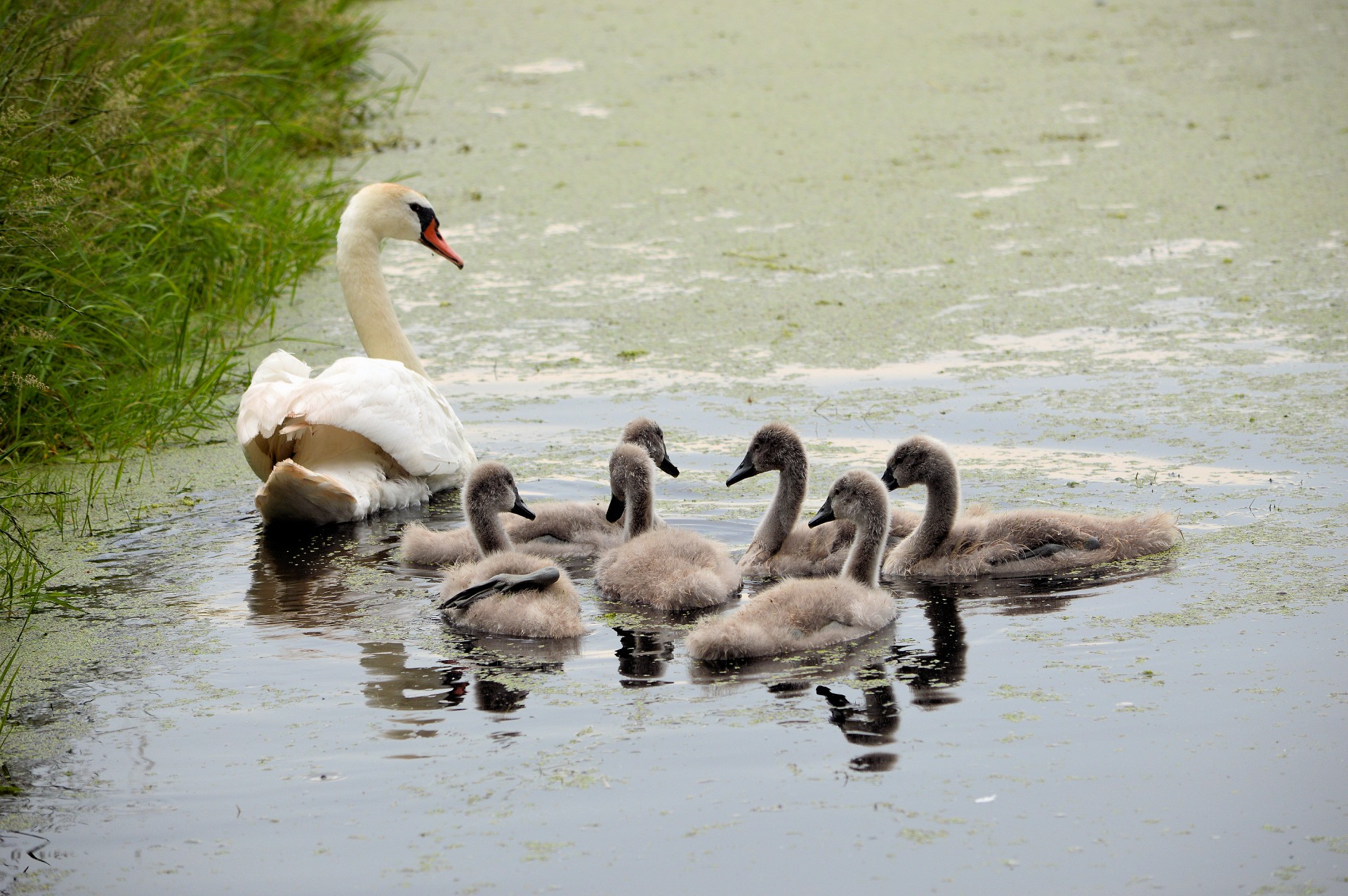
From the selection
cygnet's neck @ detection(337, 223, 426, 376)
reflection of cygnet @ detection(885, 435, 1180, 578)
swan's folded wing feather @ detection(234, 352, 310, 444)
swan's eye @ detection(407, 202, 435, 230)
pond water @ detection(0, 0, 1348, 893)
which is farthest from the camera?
swan's eye @ detection(407, 202, 435, 230)

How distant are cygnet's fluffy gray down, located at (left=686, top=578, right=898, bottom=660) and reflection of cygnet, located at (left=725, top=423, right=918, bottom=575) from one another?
2.05 ft

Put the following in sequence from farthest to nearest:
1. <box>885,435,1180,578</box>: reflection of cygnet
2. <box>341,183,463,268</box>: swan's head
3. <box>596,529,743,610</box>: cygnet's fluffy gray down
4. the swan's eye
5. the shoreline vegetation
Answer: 1. the swan's eye
2. <box>341,183,463,268</box>: swan's head
3. the shoreline vegetation
4. <box>885,435,1180,578</box>: reflection of cygnet
5. <box>596,529,743,610</box>: cygnet's fluffy gray down

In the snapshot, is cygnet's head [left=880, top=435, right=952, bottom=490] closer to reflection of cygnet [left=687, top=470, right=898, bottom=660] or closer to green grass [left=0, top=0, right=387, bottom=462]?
reflection of cygnet [left=687, top=470, right=898, bottom=660]

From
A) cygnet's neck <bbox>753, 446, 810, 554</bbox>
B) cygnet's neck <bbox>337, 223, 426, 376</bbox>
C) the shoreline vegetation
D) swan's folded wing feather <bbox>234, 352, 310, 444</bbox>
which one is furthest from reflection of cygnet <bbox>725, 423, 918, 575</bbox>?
the shoreline vegetation

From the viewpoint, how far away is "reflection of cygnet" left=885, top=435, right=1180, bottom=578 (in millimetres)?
4359

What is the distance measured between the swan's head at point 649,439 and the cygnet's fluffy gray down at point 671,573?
A: 20.5 inches

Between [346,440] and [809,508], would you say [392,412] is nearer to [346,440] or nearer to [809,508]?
[346,440]

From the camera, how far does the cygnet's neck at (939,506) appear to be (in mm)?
4480

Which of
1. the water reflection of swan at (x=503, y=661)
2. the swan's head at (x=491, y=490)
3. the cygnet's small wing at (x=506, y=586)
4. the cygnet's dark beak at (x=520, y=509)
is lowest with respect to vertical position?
the water reflection of swan at (x=503, y=661)

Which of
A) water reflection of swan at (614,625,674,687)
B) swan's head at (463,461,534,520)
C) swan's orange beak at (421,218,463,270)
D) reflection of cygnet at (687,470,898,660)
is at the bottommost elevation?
water reflection of swan at (614,625,674,687)

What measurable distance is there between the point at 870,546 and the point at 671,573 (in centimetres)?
54

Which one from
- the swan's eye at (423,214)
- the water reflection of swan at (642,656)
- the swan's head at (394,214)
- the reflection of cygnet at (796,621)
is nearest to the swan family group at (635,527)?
the reflection of cygnet at (796,621)

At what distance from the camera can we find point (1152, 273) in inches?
291

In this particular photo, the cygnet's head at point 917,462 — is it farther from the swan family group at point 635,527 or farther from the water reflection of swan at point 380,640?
the water reflection of swan at point 380,640
